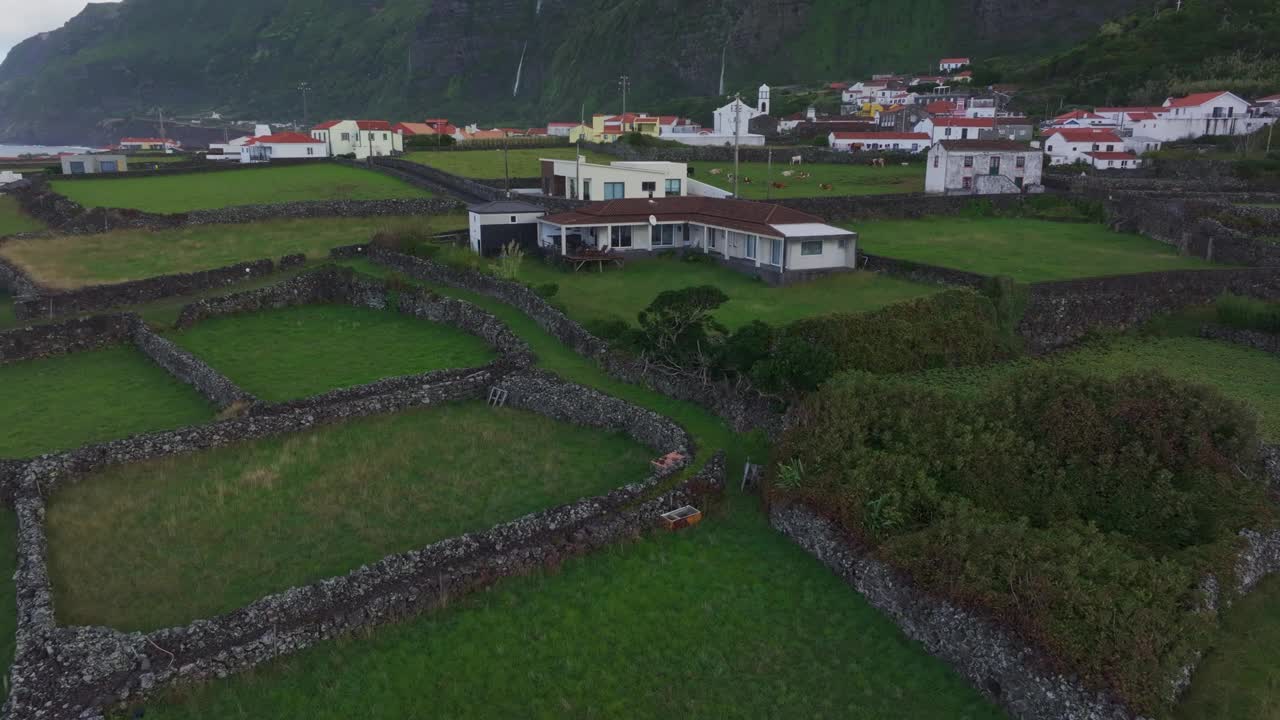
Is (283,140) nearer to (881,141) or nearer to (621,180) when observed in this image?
(621,180)

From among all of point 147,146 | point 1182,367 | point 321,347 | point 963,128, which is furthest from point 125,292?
point 147,146

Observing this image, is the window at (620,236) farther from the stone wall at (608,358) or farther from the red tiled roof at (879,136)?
the red tiled roof at (879,136)

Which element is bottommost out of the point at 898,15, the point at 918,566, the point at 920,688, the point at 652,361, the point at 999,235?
the point at 920,688

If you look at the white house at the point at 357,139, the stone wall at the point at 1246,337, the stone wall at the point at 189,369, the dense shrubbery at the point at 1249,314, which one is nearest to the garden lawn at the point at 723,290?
the stone wall at the point at 1246,337

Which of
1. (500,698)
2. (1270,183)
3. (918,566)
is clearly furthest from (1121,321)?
(1270,183)

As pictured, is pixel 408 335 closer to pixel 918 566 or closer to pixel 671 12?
pixel 918 566

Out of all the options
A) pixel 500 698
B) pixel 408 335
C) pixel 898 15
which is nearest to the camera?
pixel 500 698
